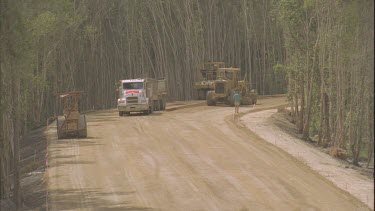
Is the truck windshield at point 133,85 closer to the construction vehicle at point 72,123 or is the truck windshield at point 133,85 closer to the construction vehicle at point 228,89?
the construction vehicle at point 72,123

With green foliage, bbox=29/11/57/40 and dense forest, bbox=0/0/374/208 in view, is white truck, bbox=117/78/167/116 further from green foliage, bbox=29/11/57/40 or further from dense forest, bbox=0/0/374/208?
green foliage, bbox=29/11/57/40

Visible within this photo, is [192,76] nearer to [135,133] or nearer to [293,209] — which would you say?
[135,133]

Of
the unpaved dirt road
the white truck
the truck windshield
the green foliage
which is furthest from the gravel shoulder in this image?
the green foliage

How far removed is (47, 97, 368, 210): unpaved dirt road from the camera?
78.1ft

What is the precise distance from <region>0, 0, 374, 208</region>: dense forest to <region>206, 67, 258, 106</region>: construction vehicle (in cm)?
430

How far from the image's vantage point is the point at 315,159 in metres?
33.1

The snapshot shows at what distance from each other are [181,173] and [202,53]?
145ft

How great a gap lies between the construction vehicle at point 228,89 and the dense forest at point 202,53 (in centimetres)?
430

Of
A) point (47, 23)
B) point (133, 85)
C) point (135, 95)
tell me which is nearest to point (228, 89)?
point (133, 85)

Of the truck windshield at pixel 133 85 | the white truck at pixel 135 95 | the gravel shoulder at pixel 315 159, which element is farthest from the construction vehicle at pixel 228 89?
the truck windshield at pixel 133 85

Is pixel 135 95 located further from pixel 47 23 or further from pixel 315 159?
pixel 315 159

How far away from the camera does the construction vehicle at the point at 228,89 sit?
2227 inches

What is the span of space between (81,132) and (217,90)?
2031 centimetres

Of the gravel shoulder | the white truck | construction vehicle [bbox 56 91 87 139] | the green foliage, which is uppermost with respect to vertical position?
the green foliage
